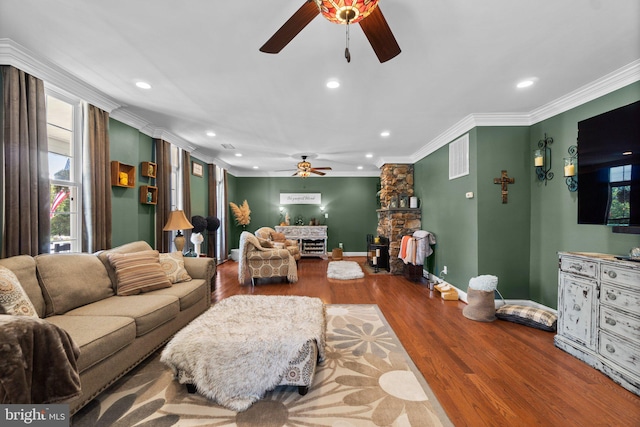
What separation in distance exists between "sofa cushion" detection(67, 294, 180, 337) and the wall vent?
13.9 feet

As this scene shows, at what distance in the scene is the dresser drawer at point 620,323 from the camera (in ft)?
6.50

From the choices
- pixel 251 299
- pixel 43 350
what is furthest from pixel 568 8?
pixel 43 350

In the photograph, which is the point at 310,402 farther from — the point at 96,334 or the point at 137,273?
the point at 137,273

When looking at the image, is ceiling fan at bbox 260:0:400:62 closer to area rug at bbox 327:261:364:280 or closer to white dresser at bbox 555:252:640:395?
white dresser at bbox 555:252:640:395

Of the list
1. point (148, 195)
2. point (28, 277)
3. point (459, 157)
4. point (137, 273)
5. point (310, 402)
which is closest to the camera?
point (310, 402)

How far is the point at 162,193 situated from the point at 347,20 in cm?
405

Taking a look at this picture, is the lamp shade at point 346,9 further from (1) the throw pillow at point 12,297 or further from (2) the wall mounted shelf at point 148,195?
(2) the wall mounted shelf at point 148,195

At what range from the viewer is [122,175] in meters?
3.54

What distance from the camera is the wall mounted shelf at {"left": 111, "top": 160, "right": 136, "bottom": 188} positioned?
11.2ft

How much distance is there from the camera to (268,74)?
8.47 ft

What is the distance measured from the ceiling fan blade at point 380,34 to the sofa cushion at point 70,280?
3.02 meters

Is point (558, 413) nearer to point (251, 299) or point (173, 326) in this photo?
point (251, 299)

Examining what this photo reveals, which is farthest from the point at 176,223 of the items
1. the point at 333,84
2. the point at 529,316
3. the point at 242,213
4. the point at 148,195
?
the point at 529,316

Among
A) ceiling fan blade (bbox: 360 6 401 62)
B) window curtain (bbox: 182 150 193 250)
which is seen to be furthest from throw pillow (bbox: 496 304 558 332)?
window curtain (bbox: 182 150 193 250)
